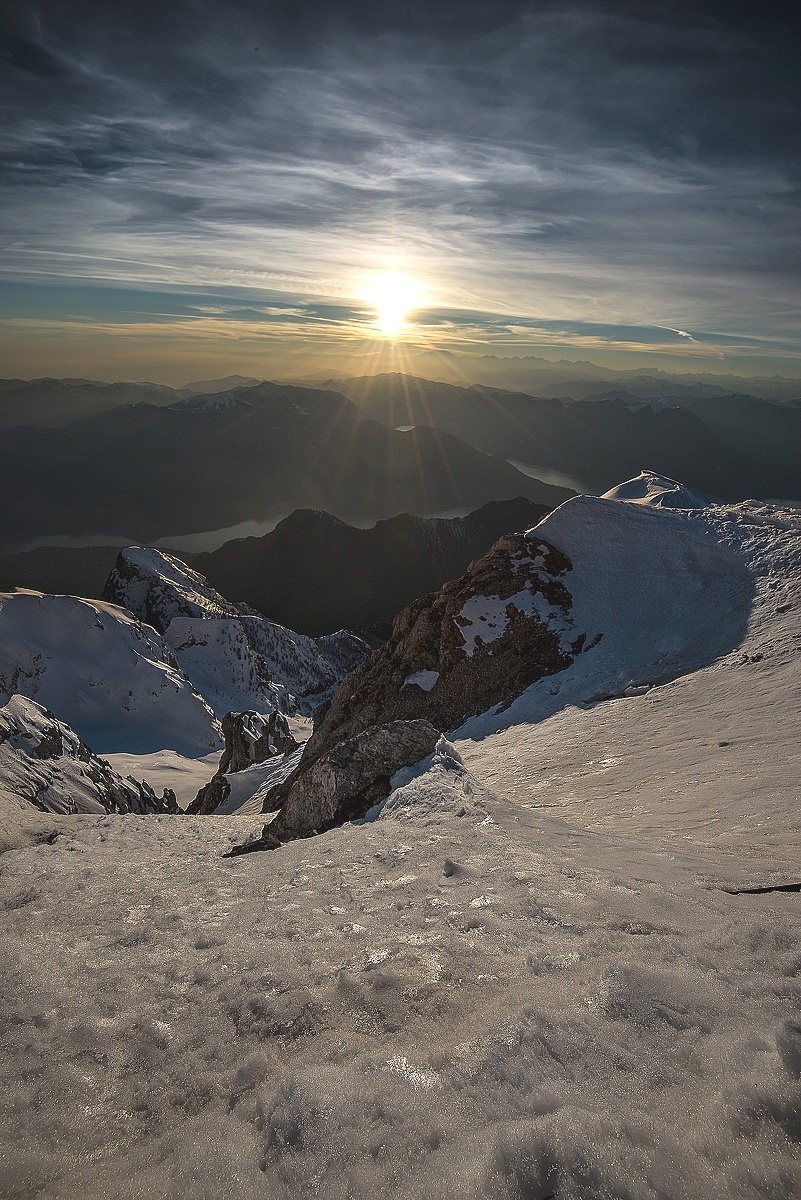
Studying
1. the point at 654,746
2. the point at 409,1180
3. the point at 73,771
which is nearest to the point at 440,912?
the point at 409,1180

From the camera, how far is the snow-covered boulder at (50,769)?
23.2 meters

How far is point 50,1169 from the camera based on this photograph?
3283 millimetres

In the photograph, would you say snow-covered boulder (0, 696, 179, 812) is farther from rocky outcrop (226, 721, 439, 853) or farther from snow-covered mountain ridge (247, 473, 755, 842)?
rocky outcrop (226, 721, 439, 853)

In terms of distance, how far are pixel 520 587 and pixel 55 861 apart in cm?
2138

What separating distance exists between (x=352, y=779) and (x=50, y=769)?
2126cm

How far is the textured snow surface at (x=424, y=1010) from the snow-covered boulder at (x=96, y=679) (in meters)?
62.2

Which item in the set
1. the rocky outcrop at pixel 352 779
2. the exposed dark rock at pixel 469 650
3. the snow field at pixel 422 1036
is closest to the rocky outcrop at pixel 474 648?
the exposed dark rock at pixel 469 650

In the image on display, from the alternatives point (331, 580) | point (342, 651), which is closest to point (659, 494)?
point (342, 651)

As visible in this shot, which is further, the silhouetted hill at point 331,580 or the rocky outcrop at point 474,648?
the silhouetted hill at point 331,580

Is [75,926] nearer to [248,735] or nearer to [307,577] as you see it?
[248,735]

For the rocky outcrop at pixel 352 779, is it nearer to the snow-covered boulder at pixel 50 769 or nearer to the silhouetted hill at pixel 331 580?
the snow-covered boulder at pixel 50 769

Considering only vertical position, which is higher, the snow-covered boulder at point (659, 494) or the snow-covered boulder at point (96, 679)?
the snow-covered boulder at point (659, 494)

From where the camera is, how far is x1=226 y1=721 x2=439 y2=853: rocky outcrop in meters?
10.5

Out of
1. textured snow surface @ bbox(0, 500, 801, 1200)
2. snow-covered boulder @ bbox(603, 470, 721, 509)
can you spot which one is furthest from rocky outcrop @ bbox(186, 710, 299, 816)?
textured snow surface @ bbox(0, 500, 801, 1200)
